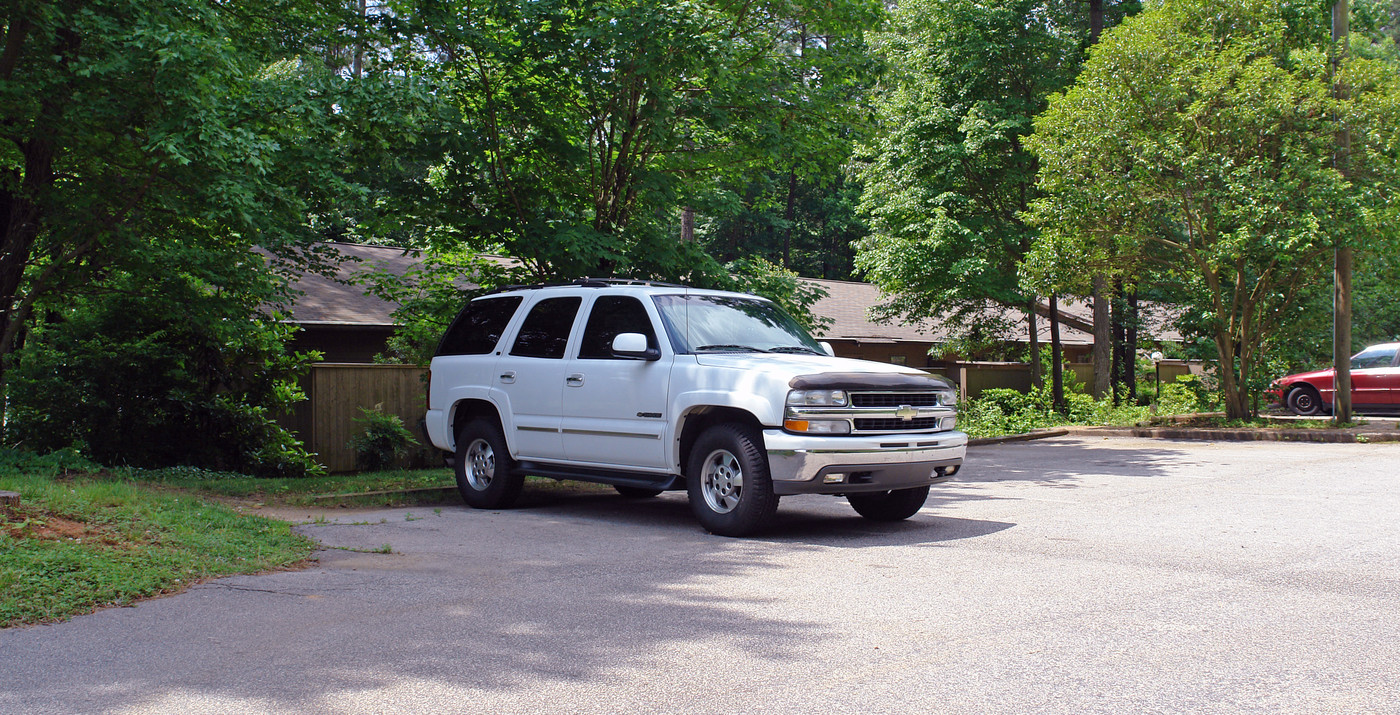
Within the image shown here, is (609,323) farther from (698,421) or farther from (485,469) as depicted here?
(485,469)

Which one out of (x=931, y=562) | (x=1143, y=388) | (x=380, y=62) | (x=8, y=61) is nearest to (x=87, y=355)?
(x=8, y=61)

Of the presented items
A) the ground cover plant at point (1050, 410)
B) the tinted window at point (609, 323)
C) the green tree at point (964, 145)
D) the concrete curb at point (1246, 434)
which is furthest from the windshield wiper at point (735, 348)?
the green tree at point (964, 145)

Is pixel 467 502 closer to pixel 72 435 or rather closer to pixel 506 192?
pixel 506 192

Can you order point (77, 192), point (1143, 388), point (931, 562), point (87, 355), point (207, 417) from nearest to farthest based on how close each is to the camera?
point (931, 562) < point (77, 192) < point (87, 355) < point (207, 417) < point (1143, 388)

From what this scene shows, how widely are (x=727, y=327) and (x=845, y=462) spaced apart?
6.52ft

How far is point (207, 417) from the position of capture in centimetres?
1407

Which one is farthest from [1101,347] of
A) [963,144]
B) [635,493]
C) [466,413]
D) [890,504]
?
[466,413]

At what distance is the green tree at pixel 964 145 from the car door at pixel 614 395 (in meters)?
17.3

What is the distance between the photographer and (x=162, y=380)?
45.0ft

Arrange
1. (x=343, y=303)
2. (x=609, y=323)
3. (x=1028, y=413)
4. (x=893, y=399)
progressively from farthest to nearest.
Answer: (x=1028, y=413) < (x=343, y=303) < (x=609, y=323) < (x=893, y=399)

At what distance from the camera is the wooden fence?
15.0 m

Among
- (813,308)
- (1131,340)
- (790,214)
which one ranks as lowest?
(1131,340)

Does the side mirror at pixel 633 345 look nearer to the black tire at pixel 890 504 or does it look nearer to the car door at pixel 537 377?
the car door at pixel 537 377

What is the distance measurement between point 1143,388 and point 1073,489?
2444 cm
